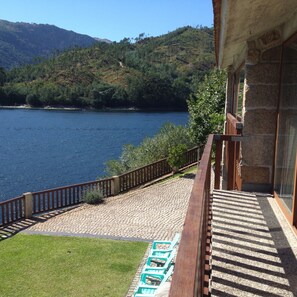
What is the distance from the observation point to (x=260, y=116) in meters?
5.71

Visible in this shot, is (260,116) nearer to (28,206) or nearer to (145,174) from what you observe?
(28,206)

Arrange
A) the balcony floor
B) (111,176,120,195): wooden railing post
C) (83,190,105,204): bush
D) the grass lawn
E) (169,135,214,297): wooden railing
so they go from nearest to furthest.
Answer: (169,135,214,297): wooden railing → the balcony floor → the grass lawn → (83,190,105,204): bush → (111,176,120,195): wooden railing post

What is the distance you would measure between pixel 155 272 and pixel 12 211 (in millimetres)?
6640

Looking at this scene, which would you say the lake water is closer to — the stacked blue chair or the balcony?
the stacked blue chair

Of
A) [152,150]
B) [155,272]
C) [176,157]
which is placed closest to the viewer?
[155,272]

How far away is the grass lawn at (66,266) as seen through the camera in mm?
7320

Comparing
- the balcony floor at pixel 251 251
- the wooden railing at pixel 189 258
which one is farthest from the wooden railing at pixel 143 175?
the wooden railing at pixel 189 258

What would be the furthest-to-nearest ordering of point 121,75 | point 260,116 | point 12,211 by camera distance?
point 121,75
point 12,211
point 260,116

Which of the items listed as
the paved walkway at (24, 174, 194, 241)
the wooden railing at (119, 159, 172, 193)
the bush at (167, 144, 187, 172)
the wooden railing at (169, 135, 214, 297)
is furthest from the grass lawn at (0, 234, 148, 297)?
the bush at (167, 144, 187, 172)

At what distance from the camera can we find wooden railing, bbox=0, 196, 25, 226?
39.1 feet

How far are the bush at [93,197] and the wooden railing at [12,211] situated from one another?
2407mm

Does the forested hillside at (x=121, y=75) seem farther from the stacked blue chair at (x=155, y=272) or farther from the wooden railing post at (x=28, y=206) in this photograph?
the stacked blue chair at (x=155, y=272)

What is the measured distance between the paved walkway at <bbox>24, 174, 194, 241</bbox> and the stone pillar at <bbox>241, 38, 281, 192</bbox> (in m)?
4.78

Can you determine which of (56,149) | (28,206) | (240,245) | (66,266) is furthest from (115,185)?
(56,149)
